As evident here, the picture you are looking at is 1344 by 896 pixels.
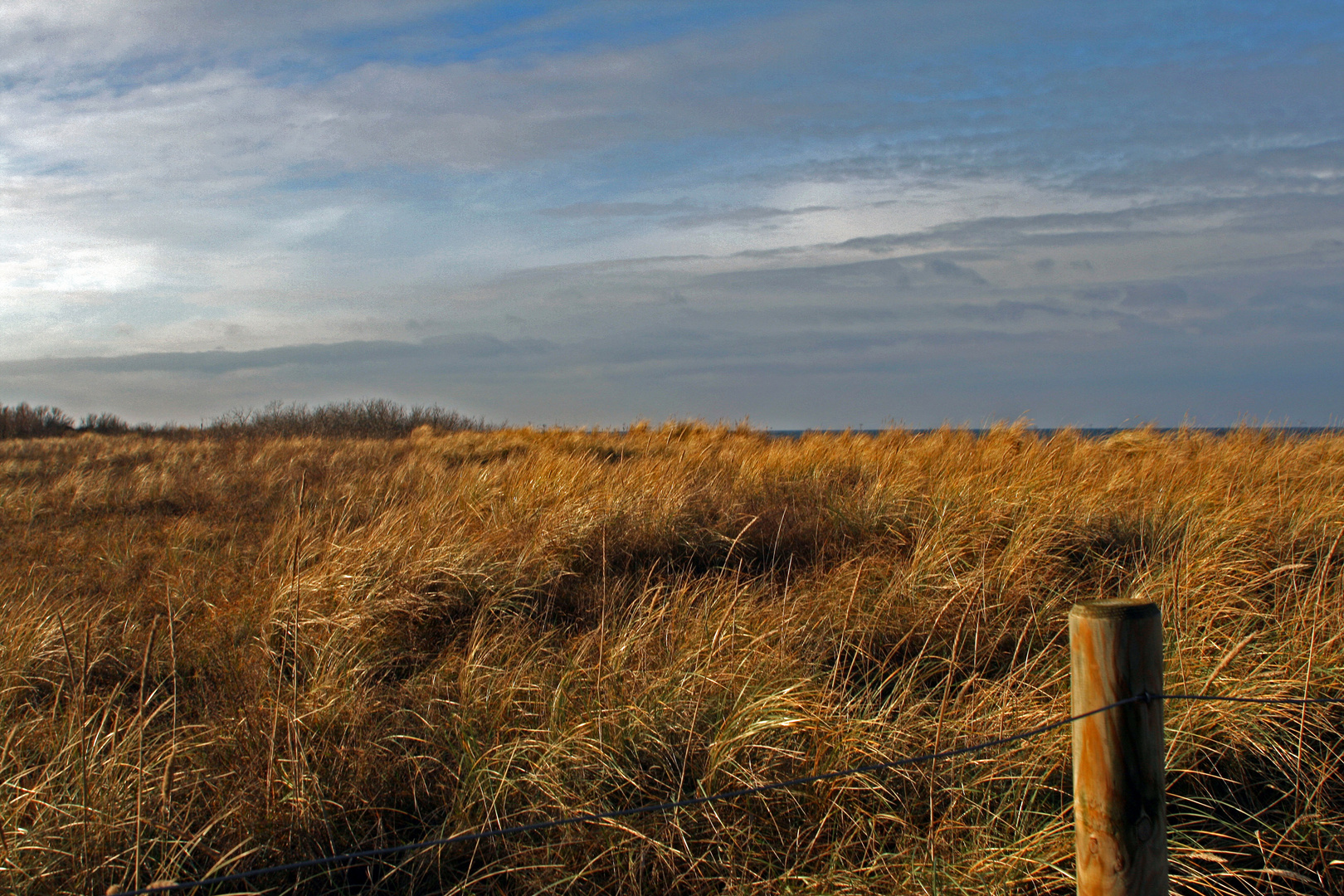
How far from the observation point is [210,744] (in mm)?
2959

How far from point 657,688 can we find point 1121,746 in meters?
2.03

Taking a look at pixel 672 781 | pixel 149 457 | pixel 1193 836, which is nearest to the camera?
pixel 1193 836

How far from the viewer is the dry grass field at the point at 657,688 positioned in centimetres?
256

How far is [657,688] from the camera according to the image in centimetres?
337

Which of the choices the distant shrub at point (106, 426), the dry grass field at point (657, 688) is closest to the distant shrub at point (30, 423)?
the distant shrub at point (106, 426)

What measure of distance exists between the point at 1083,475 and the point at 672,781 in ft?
20.8

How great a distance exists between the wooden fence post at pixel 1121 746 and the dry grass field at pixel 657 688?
2.61ft

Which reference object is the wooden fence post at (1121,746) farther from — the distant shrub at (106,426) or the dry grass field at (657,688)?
the distant shrub at (106,426)

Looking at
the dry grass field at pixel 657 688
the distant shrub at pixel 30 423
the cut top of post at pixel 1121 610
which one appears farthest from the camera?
the distant shrub at pixel 30 423

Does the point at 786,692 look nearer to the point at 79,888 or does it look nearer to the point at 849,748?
the point at 849,748

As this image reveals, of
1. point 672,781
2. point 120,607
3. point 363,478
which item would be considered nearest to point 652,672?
point 672,781

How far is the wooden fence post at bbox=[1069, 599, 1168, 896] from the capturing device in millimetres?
1610

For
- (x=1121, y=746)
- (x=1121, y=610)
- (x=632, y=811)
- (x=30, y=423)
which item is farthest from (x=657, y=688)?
(x=30, y=423)

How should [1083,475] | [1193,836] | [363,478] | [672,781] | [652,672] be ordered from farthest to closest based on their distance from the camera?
[363,478] < [1083,475] < [652,672] < [672,781] < [1193,836]
